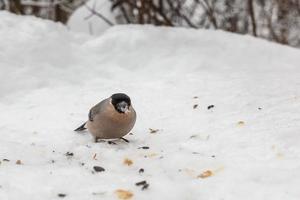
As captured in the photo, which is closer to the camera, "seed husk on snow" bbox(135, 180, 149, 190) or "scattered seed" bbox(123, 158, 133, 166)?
"seed husk on snow" bbox(135, 180, 149, 190)

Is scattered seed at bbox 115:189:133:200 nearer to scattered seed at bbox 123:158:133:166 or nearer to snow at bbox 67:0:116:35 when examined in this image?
scattered seed at bbox 123:158:133:166

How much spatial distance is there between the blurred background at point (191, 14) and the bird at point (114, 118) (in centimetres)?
398

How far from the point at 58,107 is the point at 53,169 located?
1.98 metres

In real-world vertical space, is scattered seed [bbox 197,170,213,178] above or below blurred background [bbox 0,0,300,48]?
above

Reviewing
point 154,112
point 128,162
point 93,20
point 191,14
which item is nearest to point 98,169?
point 128,162

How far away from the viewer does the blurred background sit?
882cm

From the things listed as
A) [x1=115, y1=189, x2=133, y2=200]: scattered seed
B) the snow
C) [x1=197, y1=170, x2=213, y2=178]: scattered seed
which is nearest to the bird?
[x1=197, y1=170, x2=213, y2=178]: scattered seed

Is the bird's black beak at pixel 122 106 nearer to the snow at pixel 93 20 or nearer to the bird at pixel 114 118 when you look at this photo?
the bird at pixel 114 118

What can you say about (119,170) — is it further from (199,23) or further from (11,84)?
(199,23)

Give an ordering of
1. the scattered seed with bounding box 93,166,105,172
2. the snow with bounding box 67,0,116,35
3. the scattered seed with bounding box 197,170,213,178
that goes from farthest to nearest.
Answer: the snow with bounding box 67,0,116,35 < the scattered seed with bounding box 93,166,105,172 < the scattered seed with bounding box 197,170,213,178

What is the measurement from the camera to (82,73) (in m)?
7.11

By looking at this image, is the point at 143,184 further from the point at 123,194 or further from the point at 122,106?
the point at 122,106

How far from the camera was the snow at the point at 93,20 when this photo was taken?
9.02 m

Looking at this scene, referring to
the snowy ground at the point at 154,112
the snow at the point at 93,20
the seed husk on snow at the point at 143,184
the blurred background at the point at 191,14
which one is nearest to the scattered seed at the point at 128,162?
the snowy ground at the point at 154,112
